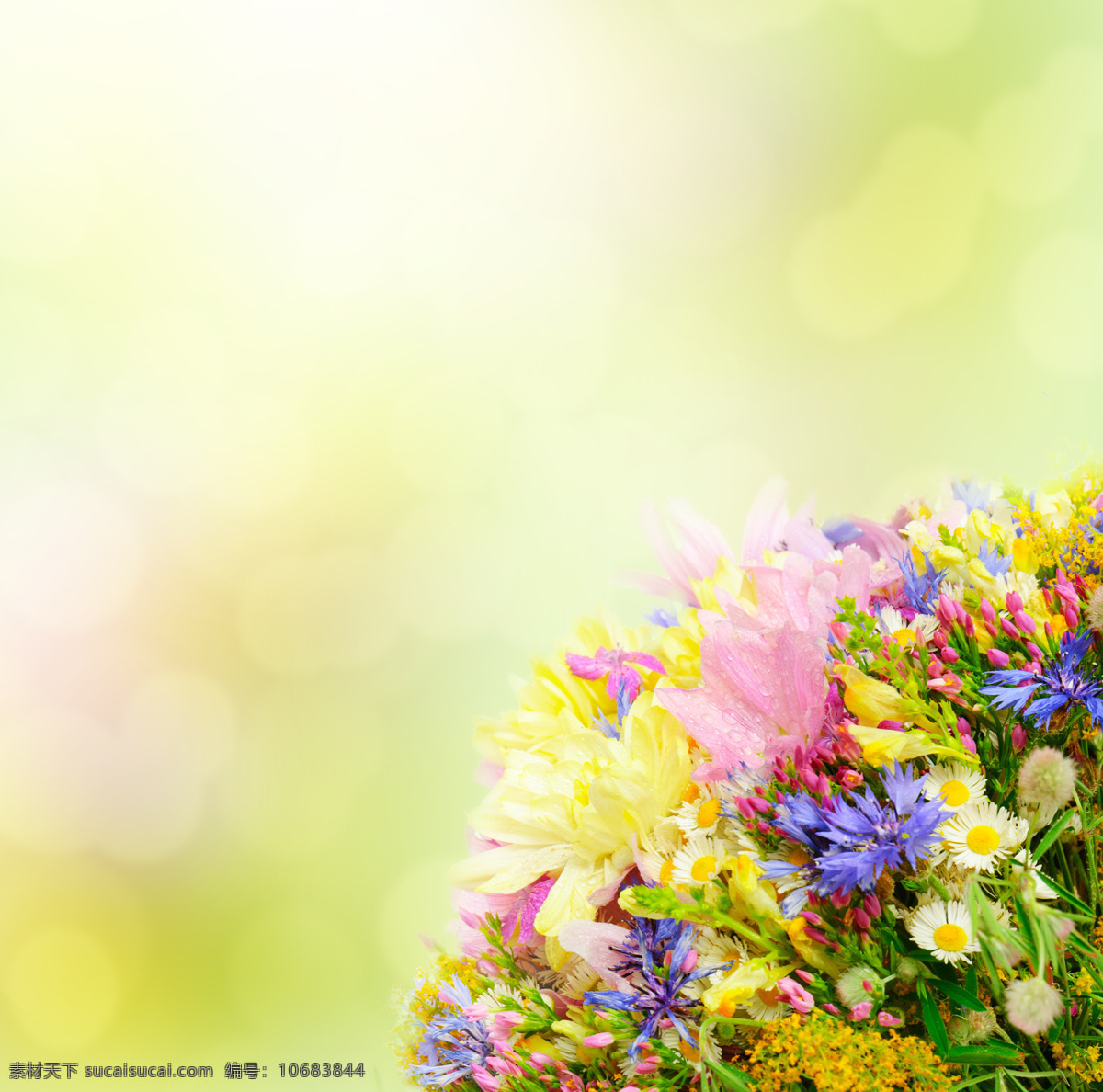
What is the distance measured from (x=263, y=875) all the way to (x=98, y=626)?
0.29m

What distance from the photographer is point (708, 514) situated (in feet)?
2.75

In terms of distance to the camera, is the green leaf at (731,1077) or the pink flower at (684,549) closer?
the green leaf at (731,1077)

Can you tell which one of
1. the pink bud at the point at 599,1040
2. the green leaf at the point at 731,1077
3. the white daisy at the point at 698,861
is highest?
the white daisy at the point at 698,861

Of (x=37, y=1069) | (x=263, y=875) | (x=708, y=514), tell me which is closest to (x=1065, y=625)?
(x=708, y=514)

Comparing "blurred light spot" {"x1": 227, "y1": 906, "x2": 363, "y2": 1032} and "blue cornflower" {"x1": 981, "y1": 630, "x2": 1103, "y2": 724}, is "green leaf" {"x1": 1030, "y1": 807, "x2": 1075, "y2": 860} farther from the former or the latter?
"blurred light spot" {"x1": 227, "y1": 906, "x2": 363, "y2": 1032}

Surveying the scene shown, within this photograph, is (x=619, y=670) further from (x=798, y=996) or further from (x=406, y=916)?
(x=406, y=916)

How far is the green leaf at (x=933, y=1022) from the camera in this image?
8.5 inches

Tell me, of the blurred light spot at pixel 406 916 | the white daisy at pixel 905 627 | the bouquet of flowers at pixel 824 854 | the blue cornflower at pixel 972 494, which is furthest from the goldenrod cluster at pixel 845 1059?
the blurred light spot at pixel 406 916

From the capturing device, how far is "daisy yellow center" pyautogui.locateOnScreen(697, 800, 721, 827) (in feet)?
0.84

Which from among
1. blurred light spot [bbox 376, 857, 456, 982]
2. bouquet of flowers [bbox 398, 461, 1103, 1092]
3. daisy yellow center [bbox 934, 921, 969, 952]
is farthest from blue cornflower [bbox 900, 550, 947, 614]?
blurred light spot [bbox 376, 857, 456, 982]

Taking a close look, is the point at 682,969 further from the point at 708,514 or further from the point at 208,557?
the point at 208,557

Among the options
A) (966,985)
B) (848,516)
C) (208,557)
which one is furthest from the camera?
(208,557)

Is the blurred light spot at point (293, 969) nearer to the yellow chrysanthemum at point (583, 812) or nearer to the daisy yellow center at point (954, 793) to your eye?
the yellow chrysanthemum at point (583, 812)

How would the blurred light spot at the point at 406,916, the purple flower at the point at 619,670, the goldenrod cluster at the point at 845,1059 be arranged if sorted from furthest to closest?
the blurred light spot at the point at 406,916 → the purple flower at the point at 619,670 → the goldenrod cluster at the point at 845,1059
